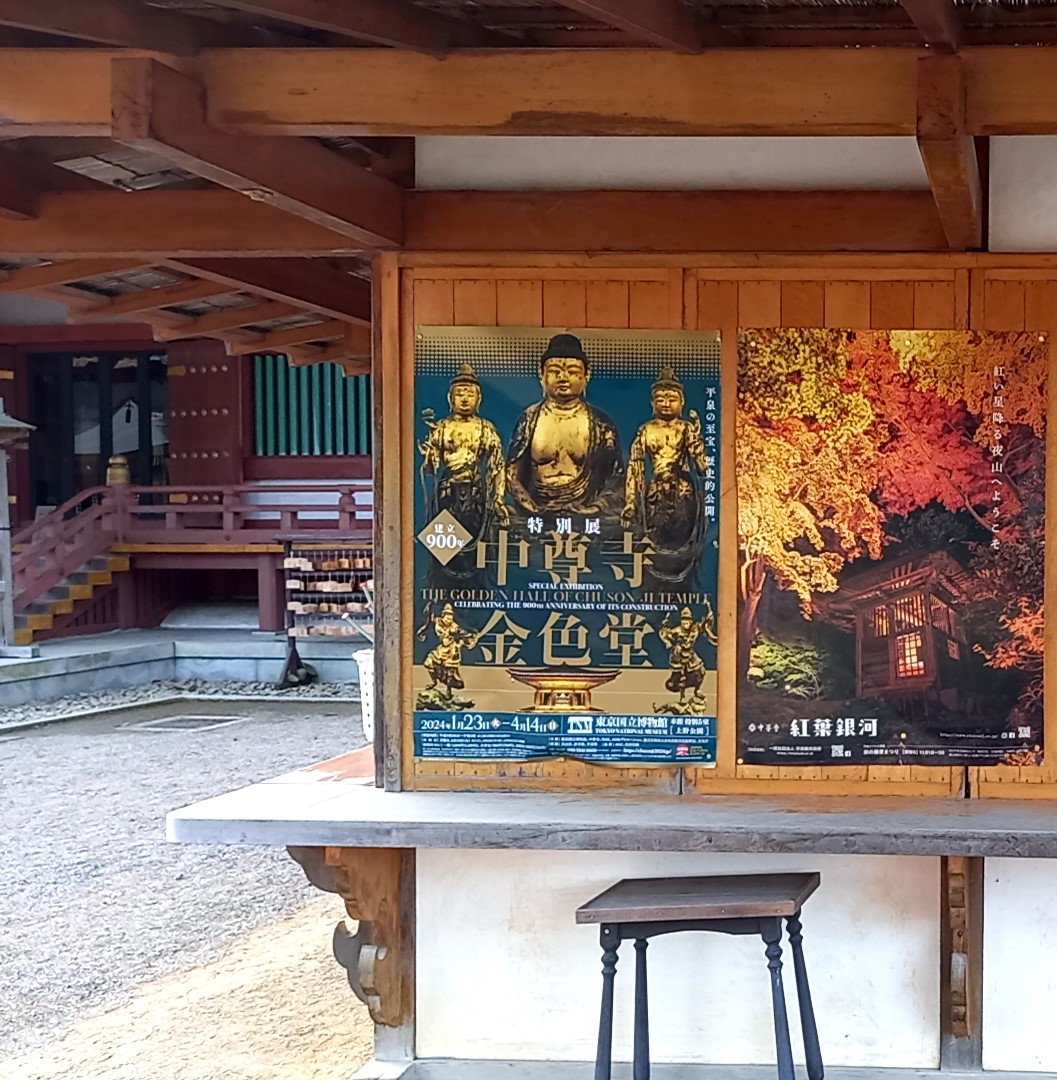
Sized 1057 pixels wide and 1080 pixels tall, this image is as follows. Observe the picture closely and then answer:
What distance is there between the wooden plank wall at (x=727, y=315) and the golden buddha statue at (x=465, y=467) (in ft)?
0.24

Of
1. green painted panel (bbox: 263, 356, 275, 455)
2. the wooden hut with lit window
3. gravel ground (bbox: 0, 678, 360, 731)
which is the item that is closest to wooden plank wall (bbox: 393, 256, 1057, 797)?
the wooden hut with lit window

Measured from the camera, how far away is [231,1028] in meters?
4.63

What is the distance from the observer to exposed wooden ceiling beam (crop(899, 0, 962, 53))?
2.38 meters

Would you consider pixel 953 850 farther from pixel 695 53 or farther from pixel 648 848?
pixel 695 53

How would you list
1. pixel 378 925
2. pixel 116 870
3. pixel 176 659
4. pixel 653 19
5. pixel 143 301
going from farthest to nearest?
pixel 176 659
pixel 116 870
pixel 143 301
pixel 378 925
pixel 653 19

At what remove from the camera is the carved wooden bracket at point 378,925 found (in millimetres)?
3525

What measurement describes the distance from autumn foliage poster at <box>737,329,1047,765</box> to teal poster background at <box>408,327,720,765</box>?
0.46 ft

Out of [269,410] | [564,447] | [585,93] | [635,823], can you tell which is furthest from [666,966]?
[269,410]

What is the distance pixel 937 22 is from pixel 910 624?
1590 mm

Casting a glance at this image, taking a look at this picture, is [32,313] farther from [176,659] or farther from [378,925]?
[378,925]

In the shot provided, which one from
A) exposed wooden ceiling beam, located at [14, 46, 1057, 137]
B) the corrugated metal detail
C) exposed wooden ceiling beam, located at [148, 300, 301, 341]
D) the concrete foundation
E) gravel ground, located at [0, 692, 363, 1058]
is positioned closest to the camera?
exposed wooden ceiling beam, located at [14, 46, 1057, 137]

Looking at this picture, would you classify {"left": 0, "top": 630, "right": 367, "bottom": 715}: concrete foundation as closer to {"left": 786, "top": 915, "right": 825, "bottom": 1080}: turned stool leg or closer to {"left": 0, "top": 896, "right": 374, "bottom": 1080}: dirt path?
{"left": 0, "top": 896, "right": 374, "bottom": 1080}: dirt path

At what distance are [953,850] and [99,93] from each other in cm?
244

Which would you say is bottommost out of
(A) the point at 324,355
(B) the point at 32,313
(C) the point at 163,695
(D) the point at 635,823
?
(C) the point at 163,695
